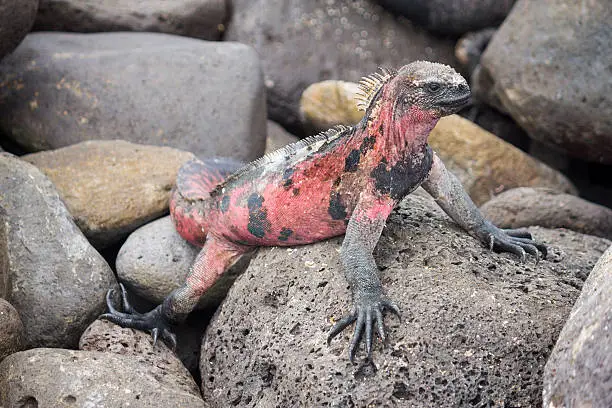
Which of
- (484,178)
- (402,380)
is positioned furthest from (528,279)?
(484,178)

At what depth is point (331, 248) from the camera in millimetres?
3904

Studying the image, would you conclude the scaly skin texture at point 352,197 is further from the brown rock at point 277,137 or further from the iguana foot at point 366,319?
the brown rock at point 277,137

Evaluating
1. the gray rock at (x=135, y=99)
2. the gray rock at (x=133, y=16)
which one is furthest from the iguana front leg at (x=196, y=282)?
the gray rock at (x=133, y=16)

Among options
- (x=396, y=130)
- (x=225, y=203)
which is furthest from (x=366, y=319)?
(x=225, y=203)

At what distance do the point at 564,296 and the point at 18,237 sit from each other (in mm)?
2816

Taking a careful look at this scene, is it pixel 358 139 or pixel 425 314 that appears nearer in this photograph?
pixel 425 314

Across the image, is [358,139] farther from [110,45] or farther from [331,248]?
[110,45]

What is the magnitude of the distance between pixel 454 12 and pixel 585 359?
4958mm

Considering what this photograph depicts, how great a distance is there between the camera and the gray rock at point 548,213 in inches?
199

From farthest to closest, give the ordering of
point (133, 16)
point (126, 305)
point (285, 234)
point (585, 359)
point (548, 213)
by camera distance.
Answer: point (133, 16) → point (548, 213) → point (126, 305) → point (285, 234) → point (585, 359)

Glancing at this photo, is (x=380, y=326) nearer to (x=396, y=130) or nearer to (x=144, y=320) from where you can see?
(x=396, y=130)

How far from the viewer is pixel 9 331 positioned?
11.9 ft

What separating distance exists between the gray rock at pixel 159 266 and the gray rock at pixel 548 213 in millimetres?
1743

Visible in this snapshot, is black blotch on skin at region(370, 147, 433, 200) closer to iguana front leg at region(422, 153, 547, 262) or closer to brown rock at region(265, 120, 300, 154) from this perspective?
iguana front leg at region(422, 153, 547, 262)
